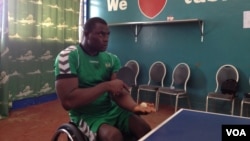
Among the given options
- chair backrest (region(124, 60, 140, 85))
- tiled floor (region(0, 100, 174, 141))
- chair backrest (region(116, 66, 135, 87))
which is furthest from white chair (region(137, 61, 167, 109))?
chair backrest (region(116, 66, 135, 87))

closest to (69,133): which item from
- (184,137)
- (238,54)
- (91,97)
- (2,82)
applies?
(91,97)

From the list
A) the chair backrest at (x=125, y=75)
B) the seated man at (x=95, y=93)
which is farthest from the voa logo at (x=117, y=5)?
the seated man at (x=95, y=93)

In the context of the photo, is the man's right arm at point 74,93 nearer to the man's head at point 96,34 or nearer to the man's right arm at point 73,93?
the man's right arm at point 73,93

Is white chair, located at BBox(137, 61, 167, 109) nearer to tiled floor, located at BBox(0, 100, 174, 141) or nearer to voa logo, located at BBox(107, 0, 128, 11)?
tiled floor, located at BBox(0, 100, 174, 141)

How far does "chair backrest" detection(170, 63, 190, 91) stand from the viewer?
4.23 meters

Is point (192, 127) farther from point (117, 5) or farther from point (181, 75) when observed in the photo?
point (117, 5)

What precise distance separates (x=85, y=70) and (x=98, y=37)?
217mm

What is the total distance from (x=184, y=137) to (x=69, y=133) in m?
0.64

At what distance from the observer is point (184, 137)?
3.66 ft

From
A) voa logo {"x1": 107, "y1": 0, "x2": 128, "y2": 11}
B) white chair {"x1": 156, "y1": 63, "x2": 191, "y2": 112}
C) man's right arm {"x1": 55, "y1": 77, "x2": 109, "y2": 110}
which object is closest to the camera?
man's right arm {"x1": 55, "y1": 77, "x2": 109, "y2": 110}

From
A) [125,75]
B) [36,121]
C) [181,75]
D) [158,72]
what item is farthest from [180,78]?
[36,121]

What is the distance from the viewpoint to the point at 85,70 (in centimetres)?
160

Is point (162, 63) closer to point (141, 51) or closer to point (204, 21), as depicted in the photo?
point (141, 51)

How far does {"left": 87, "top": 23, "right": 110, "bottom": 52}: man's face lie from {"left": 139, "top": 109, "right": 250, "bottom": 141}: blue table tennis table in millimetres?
616
